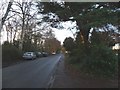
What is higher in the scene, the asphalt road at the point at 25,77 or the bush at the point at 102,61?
the bush at the point at 102,61

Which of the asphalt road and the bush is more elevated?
the bush

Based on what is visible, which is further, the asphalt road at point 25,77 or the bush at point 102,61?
the bush at point 102,61

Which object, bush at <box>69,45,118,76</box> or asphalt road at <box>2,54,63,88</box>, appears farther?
bush at <box>69,45,118,76</box>

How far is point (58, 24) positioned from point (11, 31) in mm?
40379

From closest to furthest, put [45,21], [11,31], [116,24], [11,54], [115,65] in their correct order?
[116,24]
[115,65]
[45,21]
[11,54]
[11,31]

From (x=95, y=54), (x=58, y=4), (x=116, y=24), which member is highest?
(x=58, y=4)

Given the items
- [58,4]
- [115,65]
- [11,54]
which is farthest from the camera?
[11,54]

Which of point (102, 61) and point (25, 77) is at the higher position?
point (102, 61)

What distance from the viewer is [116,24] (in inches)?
639

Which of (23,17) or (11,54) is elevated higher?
(23,17)

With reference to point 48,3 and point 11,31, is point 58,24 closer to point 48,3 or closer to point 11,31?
point 48,3

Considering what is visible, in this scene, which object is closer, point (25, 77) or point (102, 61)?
point (102, 61)

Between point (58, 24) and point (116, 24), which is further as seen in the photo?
point (58, 24)

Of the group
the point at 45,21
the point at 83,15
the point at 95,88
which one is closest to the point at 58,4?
the point at 45,21
